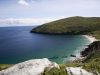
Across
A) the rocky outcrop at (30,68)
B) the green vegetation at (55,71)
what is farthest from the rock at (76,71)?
the rocky outcrop at (30,68)

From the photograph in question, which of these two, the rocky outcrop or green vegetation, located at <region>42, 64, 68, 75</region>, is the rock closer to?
green vegetation, located at <region>42, 64, 68, 75</region>

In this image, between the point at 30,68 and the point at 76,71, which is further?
the point at 76,71

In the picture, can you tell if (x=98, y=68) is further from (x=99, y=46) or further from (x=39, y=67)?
(x=99, y=46)

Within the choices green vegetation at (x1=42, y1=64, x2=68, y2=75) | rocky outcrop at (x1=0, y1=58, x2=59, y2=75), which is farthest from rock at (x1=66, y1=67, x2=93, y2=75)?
rocky outcrop at (x1=0, y1=58, x2=59, y2=75)

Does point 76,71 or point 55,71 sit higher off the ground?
point 55,71

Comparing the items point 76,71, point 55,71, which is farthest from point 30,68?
point 76,71

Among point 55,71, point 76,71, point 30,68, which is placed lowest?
point 76,71

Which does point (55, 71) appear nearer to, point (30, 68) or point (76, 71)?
point (76, 71)

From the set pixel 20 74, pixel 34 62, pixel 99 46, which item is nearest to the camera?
pixel 20 74

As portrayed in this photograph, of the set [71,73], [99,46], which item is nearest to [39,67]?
[71,73]

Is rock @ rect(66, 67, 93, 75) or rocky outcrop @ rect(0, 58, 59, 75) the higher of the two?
rocky outcrop @ rect(0, 58, 59, 75)

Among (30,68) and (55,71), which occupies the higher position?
(30,68)
